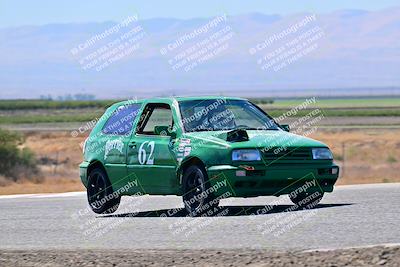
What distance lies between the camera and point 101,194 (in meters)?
17.4

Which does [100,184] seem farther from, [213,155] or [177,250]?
[177,250]

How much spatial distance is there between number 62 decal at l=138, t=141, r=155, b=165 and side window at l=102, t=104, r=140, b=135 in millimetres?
626

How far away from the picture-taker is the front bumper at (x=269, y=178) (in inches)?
595

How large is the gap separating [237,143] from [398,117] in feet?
304

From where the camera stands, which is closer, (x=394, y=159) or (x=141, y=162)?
(x=141, y=162)

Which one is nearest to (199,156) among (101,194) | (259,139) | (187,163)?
(187,163)

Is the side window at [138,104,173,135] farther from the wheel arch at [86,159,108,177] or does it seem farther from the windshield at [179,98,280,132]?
the wheel arch at [86,159,108,177]

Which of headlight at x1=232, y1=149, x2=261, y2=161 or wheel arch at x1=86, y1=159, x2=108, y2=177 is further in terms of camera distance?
wheel arch at x1=86, y1=159, x2=108, y2=177

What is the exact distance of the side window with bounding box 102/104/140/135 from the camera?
17.1 m

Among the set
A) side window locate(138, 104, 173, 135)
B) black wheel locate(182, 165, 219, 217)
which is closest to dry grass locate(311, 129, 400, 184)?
side window locate(138, 104, 173, 135)

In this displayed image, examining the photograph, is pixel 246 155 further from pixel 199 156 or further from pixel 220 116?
pixel 220 116

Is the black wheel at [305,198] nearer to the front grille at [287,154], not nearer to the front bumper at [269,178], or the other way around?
the front bumper at [269,178]

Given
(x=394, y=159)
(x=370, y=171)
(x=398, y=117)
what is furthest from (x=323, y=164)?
(x=398, y=117)

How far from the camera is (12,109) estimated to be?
157 m
